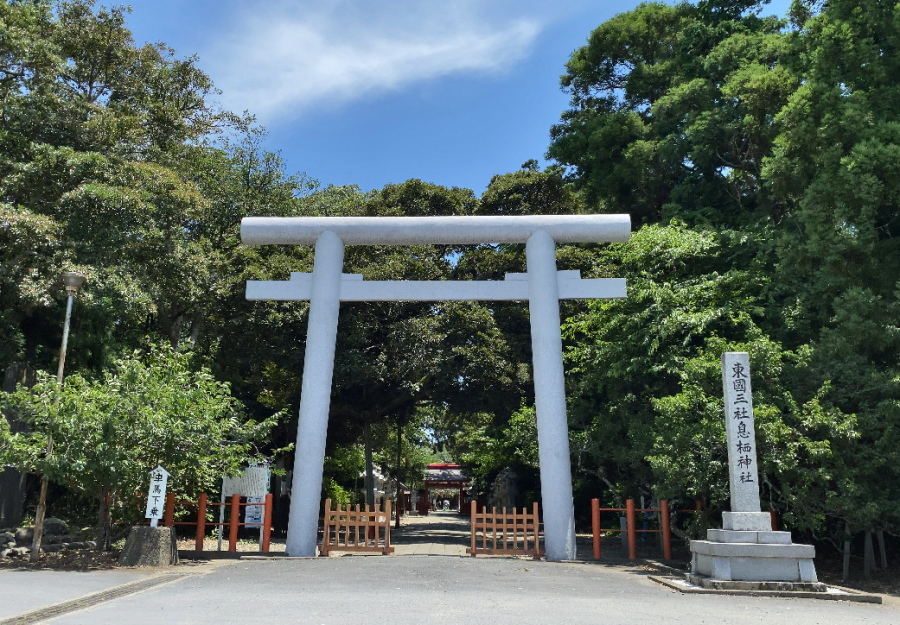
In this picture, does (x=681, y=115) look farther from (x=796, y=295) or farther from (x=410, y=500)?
(x=410, y=500)

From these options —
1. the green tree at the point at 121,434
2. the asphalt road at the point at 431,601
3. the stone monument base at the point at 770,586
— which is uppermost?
the green tree at the point at 121,434

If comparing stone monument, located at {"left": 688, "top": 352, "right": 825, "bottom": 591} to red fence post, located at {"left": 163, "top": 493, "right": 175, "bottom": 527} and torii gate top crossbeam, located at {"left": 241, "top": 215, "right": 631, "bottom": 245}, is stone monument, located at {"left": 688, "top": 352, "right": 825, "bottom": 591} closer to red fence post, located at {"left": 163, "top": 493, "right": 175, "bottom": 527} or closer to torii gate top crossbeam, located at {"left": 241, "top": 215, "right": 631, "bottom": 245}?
torii gate top crossbeam, located at {"left": 241, "top": 215, "right": 631, "bottom": 245}

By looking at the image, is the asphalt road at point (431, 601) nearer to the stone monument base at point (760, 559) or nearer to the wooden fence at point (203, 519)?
the stone monument base at point (760, 559)

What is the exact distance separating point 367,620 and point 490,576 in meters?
3.84

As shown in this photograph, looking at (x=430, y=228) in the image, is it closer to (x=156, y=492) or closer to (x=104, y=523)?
(x=156, y=492)

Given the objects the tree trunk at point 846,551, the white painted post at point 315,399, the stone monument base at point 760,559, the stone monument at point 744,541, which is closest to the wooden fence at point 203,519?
the white painted post at point 315,399

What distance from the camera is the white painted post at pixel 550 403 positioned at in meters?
12.5

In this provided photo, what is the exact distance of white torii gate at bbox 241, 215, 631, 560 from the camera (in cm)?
1301

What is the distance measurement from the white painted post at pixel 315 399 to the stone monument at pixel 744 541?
6.42 metres

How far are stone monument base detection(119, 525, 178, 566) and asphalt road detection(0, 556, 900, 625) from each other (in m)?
0.57

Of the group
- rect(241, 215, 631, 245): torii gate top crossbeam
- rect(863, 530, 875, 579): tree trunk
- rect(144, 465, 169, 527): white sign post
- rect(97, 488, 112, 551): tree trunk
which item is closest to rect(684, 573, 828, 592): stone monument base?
rect(863, 530, 875, 579): tree trunk

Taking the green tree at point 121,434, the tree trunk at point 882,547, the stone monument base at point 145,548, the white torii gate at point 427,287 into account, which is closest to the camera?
the green tree at point 121,434

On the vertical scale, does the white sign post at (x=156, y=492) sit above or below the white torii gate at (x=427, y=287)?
below

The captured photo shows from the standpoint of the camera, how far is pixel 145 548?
10.9 meters
